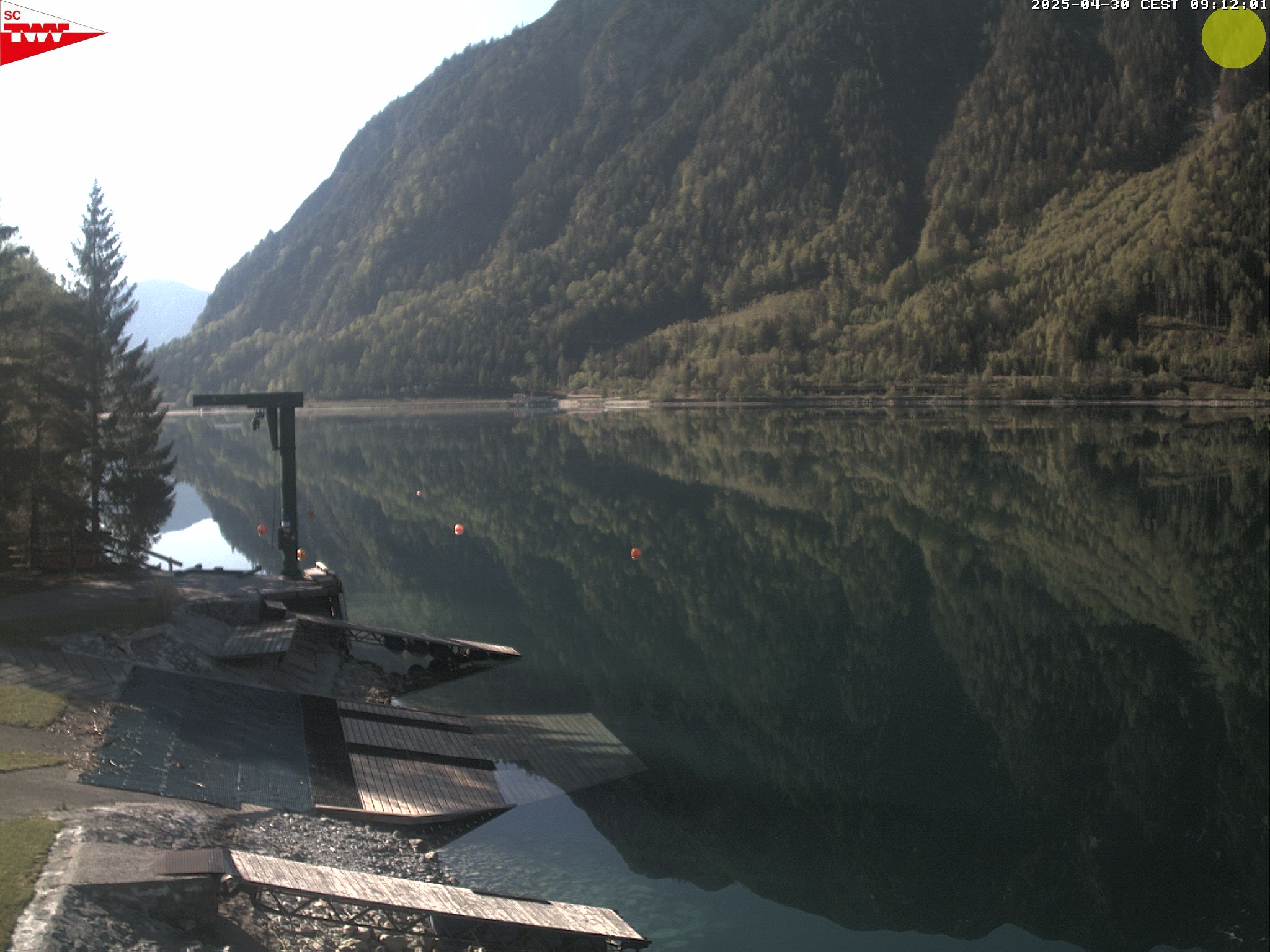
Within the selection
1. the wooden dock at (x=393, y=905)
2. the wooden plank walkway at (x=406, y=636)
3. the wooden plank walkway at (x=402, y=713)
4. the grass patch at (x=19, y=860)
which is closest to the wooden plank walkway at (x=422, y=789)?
the wooden plank walkway at (x=402, y=713)

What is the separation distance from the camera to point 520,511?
54.4 m

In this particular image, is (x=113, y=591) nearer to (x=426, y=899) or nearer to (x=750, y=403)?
(x=426, y=899)

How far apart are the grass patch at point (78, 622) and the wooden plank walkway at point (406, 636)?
11.9ft

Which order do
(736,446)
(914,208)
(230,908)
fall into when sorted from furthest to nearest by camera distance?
1. (914,208)
2. (736,446)
3. (230,908)

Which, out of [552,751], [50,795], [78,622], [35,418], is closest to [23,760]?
[50,795]

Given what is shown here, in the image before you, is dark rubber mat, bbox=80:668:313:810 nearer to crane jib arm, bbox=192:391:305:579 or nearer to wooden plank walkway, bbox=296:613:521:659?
wooden plank walkway, bbox=296:613:521:659

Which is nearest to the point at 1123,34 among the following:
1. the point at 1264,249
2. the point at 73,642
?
the point at 1264,249

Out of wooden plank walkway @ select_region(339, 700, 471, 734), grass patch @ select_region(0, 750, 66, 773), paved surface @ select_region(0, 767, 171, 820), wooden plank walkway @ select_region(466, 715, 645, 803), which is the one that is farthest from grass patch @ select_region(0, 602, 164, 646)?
wooden plank walkway @ select_region(466, 715, 645, 803)

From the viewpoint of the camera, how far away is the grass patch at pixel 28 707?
14.1 meters

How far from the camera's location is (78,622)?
1953 cm

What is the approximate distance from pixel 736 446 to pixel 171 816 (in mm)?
71183

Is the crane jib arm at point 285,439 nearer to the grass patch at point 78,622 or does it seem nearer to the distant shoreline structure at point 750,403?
the grass patch at point 78,622

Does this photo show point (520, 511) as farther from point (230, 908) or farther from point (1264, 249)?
point (1264, 249)

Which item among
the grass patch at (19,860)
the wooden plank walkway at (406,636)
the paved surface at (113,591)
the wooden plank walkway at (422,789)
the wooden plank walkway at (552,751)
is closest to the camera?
the grass patch at (19,860)
